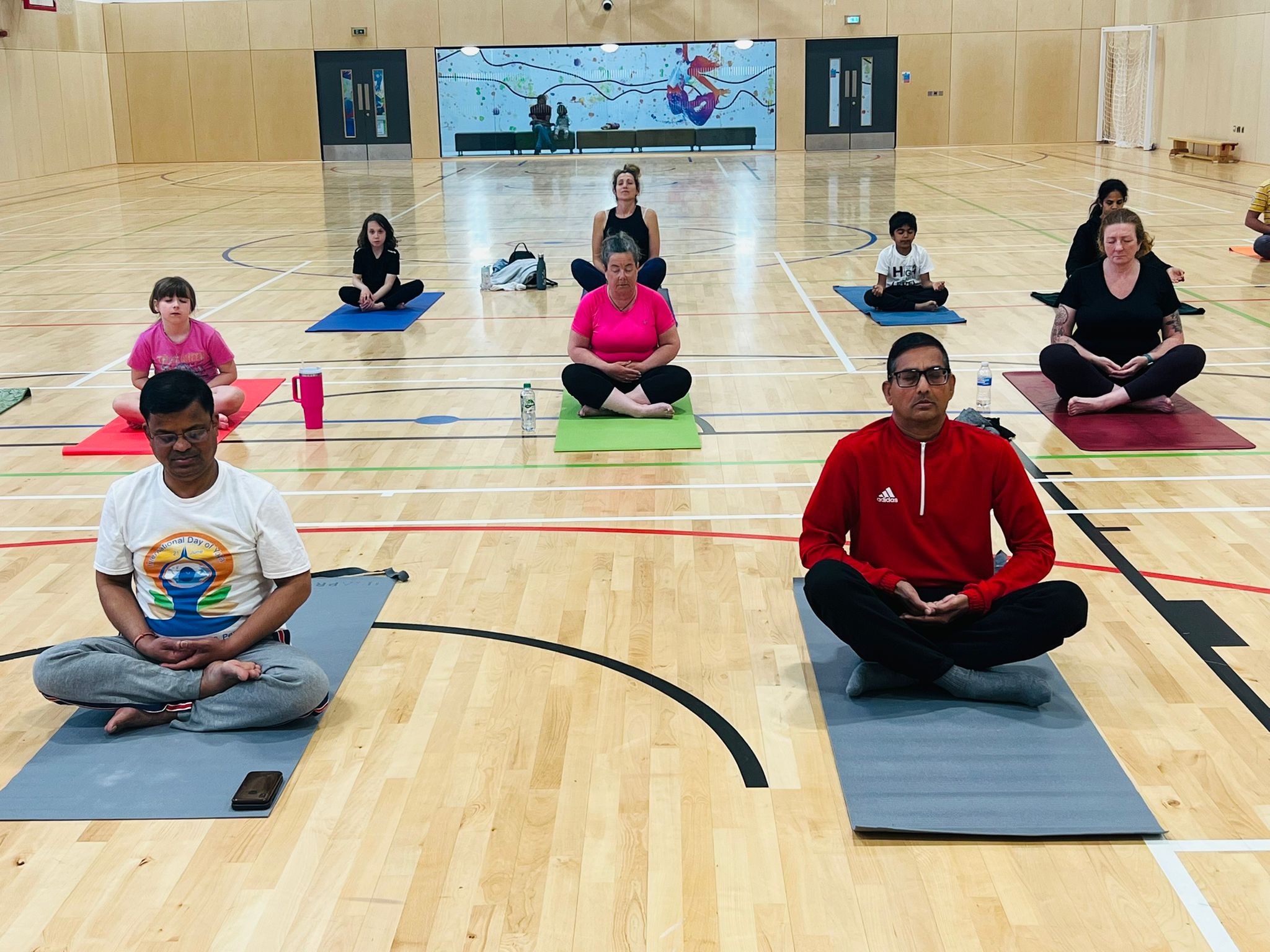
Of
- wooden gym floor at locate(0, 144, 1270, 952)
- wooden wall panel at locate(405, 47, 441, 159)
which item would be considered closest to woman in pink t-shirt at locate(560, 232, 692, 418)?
wooden gym floor at locate(0, 144, 1270, 952)

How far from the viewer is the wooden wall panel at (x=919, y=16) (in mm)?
28047

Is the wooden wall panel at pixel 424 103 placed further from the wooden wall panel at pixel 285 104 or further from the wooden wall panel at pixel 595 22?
the wooden wall panel at pixel 285 104

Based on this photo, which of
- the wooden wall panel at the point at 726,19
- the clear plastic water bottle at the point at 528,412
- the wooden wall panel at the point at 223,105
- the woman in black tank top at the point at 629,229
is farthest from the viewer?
the wooden wall panel at the point at 223,105

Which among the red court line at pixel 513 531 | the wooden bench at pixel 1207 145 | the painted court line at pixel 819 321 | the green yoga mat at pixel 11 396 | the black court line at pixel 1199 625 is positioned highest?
the wooden bench at pixel 1207 145

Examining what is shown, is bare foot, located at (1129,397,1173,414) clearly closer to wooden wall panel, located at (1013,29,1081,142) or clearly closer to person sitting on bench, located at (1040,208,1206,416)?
person sitting on bench, located at (1040,208,1206,416)

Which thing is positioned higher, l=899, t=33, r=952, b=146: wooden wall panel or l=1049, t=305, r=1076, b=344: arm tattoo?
l=899, t=33, r=952, b=146: wooden wall panel

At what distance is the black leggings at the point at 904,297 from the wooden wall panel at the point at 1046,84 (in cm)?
2081

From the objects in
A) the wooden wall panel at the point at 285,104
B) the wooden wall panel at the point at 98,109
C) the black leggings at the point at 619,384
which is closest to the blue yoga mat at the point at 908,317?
the black leggings at the point at 619,384

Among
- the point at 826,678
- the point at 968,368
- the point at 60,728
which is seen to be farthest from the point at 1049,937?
the point at 968,368

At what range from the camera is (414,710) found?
3.96 meters

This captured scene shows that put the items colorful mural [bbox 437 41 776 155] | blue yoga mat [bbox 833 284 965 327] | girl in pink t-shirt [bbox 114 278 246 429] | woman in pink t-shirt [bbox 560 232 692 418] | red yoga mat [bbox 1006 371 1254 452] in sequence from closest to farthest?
red yoga mat [bbox 1006 371 1254 452]
girl in pink t-shirt [bbox 114 278 246 429]
woman in pink t-shirt [bbox 560 232 692 418]
blue yoga mat [bbox 833 284 965 327]
colorful mural [bbox 437 41 776 155]

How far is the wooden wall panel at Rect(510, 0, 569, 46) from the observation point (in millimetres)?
28125

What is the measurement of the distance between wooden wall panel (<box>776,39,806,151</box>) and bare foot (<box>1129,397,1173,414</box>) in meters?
23.2

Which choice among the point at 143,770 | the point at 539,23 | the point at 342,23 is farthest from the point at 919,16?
the point at 143,770
